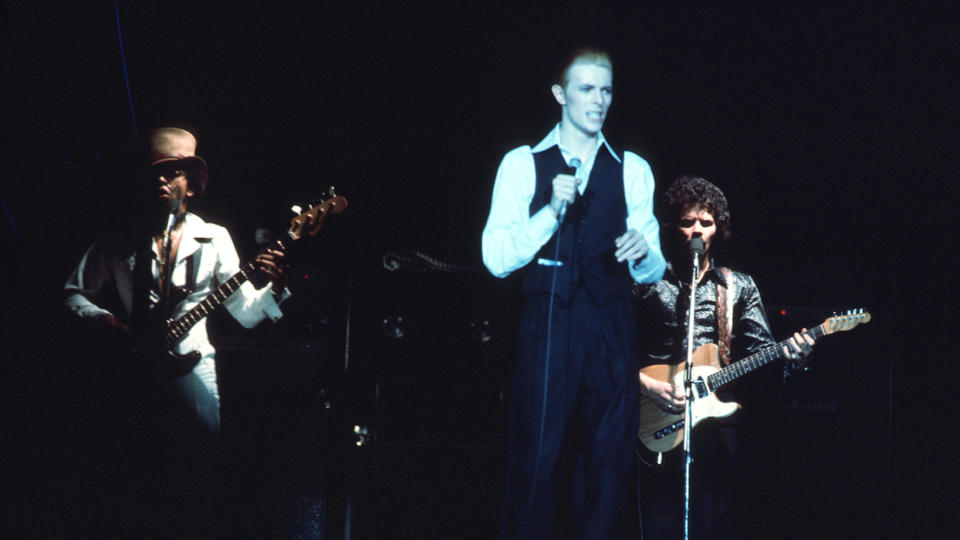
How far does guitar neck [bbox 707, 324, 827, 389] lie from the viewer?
10.8 feet

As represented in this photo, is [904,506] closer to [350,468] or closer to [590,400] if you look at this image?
[590,400]

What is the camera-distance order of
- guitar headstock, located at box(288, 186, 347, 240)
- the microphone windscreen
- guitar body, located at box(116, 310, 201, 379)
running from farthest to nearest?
guitar headstock, located at box(288, 186, 347, 240), guitar body, located at box(116, 310, 201, 379), the microphone windscreen

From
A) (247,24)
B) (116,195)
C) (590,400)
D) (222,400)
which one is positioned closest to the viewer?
(590,400)

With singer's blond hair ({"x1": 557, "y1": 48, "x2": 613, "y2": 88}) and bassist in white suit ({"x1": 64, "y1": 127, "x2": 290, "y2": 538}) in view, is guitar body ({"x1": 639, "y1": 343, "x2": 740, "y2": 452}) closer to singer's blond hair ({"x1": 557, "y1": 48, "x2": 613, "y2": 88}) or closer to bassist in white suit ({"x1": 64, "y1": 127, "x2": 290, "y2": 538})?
singer's blond hair ({"x1": 557, "y1": 48, "x2": 613, "y2": 88})

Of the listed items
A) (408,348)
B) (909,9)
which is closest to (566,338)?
(408,348)

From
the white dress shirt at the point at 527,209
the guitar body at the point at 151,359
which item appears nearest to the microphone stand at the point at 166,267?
the guitar body at the point at 151,359

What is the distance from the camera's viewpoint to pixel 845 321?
3355 millimetres

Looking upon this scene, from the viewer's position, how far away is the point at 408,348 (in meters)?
3.27

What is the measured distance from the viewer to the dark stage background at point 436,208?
3191 mm

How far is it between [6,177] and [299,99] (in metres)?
1.35

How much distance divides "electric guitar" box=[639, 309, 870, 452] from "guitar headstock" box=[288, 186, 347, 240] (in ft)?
5.05

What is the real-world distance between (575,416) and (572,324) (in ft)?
0.96

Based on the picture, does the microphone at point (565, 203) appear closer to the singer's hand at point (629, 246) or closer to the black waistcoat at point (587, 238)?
the black waistcoat at point (587, 238)

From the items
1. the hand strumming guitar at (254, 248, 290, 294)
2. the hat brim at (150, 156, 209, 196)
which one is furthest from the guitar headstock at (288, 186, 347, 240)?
the hat brim at (150, 156, 209, 196)
